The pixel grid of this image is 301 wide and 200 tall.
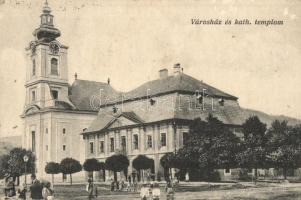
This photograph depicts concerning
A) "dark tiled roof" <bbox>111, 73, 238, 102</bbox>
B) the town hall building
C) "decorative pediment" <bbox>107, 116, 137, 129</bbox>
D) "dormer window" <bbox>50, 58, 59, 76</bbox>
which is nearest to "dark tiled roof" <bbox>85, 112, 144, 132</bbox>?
the town hall building

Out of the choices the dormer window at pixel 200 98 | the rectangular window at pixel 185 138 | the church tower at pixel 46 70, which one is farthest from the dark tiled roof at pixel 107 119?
the church tower at pixel 46 70

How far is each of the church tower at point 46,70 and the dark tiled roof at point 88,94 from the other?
1.38 metres

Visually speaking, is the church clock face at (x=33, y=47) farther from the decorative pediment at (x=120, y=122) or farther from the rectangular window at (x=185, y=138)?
the rectangular window at (x=185, y=138)

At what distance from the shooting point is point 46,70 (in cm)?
4831

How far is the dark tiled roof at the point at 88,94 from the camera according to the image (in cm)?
5062

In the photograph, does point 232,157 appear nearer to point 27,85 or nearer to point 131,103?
point 131,103

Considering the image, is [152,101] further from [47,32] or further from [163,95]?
[47,32]

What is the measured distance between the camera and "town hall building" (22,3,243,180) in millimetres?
35938

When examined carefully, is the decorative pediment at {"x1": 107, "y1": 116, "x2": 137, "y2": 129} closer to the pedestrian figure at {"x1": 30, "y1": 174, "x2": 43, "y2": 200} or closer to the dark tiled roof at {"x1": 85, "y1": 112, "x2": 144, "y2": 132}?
the dark tiled roof at {"x1": 85, "y1": 112, "x2": 144, "y2": 132}

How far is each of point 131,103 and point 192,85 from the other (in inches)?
194

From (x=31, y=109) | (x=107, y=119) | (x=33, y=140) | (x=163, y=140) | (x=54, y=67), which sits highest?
(x=54, y=67)

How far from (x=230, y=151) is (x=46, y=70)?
23.9 metres

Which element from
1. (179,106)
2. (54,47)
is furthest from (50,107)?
(179,106)

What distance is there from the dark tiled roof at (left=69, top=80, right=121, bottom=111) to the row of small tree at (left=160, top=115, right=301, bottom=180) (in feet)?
64.1
